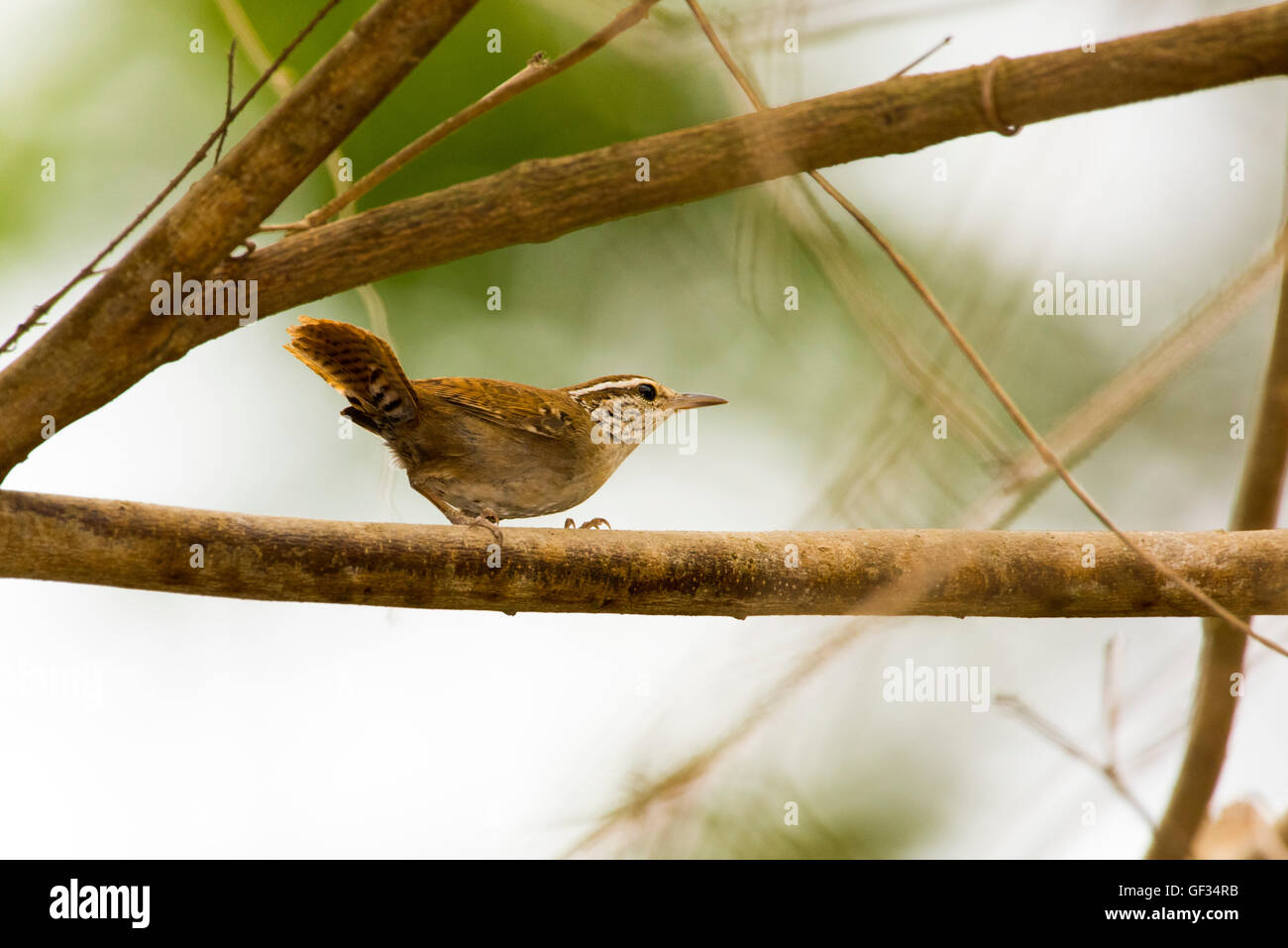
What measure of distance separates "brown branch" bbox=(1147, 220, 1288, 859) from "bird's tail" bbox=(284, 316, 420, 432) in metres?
2.39

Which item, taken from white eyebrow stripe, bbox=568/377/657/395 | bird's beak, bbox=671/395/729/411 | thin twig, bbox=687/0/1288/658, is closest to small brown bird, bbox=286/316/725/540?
white eyebrow stripe, bbox=568/377/657/395

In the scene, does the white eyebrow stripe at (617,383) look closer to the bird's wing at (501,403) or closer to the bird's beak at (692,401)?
the bird's beak at (692,401)

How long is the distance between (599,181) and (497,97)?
49cm

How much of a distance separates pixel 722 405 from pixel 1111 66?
3.04 m

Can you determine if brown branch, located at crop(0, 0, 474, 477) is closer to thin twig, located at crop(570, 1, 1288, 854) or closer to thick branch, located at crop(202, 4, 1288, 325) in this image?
thick branch, located at crop(202, 4, 1288, 325)

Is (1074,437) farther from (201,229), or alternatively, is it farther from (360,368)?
(360,368)

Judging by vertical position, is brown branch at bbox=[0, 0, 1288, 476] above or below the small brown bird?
above

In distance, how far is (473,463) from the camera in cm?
416

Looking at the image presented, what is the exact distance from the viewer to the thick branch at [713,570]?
270cm

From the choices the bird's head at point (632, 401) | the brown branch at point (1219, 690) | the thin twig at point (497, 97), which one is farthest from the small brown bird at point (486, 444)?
the brown branch at point (1219, 690)

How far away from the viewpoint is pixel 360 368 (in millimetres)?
3764

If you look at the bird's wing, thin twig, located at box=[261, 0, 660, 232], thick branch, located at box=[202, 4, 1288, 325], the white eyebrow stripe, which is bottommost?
the bird's wing

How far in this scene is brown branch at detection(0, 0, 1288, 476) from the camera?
5.42ft

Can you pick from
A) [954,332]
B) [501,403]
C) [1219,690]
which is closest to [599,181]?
[954,332]
